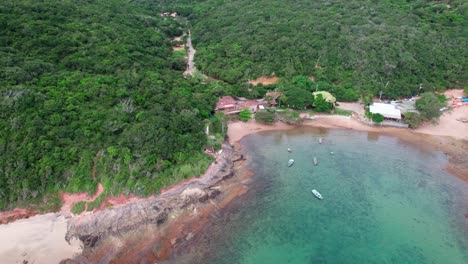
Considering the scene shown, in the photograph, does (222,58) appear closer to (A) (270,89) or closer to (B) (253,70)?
(B) (253,70)

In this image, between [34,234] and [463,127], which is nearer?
[34,234]

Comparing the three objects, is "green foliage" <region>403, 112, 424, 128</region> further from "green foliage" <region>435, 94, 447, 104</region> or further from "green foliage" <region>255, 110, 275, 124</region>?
"green foliage" <region>255, 110, 275, 124</region>

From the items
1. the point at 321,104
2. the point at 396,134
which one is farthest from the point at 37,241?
the point at 396,134

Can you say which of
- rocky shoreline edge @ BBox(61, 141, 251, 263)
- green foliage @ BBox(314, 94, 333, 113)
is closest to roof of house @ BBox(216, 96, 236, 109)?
green foliage @ BBox(314, 94, 333, 113)

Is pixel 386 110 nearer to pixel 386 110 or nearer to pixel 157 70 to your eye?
pixel 386 110

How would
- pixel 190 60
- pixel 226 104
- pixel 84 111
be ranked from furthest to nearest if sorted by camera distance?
1. pixel 190 60
2. pixel 226 104
3. pixel 84 111

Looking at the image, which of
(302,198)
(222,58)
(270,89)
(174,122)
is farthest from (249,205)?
(222,58)

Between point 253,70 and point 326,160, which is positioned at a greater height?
point 253,70
